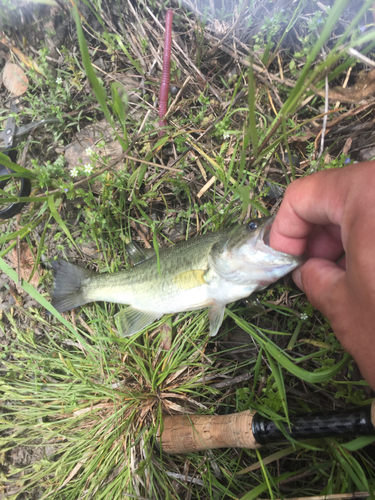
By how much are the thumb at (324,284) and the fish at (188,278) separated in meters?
0.12

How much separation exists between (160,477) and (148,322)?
4.69ft

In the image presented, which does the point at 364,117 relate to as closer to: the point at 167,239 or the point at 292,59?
the point at 292,59

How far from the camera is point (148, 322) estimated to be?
2.92 metres

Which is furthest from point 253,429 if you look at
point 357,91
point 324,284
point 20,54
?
point 20,54

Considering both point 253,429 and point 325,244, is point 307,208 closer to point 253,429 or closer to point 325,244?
point 325,244

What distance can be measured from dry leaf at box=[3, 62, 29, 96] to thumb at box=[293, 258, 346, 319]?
12.3ft

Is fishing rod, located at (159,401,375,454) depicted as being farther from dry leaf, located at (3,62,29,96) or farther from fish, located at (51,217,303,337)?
dry leaf, located at (3,62,29,96)

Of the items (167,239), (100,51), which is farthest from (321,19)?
(167,239)

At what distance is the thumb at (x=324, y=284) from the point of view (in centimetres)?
182

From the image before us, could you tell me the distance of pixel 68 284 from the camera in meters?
3.11

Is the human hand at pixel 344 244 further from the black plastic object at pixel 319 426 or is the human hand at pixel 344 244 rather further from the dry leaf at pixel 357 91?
the dry leaf at pixel 357 91

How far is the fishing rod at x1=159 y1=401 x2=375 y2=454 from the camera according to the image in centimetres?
196

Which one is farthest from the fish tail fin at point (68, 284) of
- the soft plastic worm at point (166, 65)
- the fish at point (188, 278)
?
the soft plastic worm at point (166, 65)

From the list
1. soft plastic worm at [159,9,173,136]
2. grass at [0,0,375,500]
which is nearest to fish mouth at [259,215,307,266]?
grass at [0,0,375,500]
